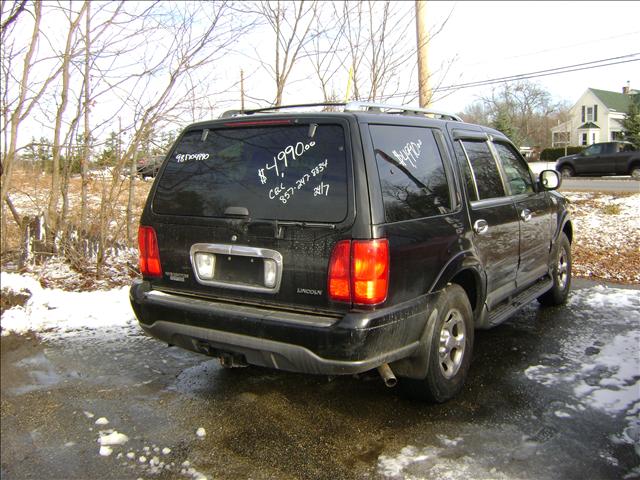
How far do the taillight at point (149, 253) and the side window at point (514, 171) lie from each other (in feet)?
9.75

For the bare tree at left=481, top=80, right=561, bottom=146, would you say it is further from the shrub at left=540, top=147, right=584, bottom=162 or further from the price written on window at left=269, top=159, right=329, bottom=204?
the price written on window at left=269, top=159, right=329, bottom=204

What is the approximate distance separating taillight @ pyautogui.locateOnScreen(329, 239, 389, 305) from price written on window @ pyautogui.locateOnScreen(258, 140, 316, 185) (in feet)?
1.96

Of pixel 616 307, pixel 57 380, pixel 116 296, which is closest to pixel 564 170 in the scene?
pixel 616 307

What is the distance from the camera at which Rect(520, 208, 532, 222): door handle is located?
4.61 m

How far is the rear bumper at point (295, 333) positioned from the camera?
2838 mm

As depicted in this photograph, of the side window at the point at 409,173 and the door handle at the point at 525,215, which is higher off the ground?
the side window at the point at 409,173

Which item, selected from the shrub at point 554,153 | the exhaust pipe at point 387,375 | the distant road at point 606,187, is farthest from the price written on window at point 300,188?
the shrub at point 554,153

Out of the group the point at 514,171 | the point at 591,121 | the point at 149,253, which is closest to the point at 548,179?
the point at 514,171

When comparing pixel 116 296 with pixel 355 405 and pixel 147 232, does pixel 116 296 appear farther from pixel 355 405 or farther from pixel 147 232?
pixel 355 405

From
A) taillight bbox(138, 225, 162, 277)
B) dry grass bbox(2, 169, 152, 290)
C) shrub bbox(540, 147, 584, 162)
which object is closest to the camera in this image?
taillight bbox(138, 225, 162, 277)

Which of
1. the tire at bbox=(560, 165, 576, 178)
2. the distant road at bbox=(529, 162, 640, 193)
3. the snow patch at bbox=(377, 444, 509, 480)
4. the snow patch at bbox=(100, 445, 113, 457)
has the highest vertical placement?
the tire at bbox=(560, 165, 576, 178)

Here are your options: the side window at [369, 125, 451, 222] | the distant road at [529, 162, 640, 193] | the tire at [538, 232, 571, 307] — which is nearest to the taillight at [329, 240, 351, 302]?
the side window at [369, 125, 451, 222]

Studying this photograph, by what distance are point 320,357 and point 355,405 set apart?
863 mm

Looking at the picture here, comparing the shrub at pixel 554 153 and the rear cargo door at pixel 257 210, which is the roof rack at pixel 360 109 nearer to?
the rear cargo door at pixel 257 210
